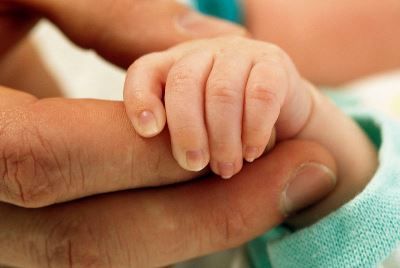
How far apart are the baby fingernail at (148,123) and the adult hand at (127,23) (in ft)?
0.66

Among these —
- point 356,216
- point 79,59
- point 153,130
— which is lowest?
point 79,59

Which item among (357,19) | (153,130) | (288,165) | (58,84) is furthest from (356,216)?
(357,19)

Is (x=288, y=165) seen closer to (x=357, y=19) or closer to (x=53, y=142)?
(x=53, y=142)

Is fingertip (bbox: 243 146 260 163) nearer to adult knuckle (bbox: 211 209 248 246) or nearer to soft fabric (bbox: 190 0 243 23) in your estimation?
adult knuckle (bbox: 211 209 248 246)

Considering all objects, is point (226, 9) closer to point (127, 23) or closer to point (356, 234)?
point (127, 23)

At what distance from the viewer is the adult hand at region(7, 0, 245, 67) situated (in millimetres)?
617

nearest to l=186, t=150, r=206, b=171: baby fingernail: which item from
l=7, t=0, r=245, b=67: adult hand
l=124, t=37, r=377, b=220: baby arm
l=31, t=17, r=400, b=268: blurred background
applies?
l=124, t=37, r=377, b=220: baby arm

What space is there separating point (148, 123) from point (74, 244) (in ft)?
0.47

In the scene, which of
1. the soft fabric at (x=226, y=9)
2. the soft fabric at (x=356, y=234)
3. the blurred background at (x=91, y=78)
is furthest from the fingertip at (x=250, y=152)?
the soft fabric at (x=226, y=9)

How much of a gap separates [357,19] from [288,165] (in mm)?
643

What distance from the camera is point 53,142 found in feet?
1.45

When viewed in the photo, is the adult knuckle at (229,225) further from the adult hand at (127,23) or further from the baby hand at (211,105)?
the adult hand at (127,23)

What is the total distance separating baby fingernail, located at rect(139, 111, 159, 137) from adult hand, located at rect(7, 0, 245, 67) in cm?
20

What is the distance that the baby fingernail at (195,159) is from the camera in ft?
1.42
